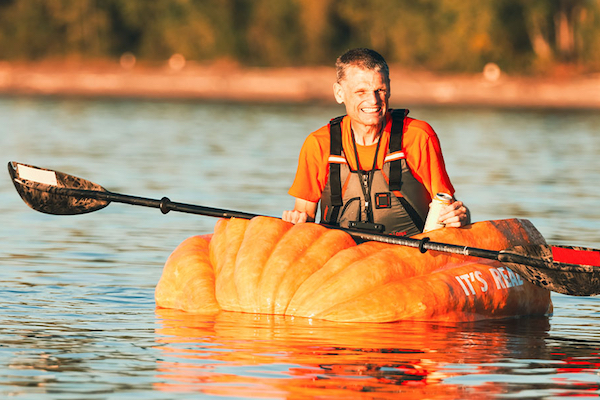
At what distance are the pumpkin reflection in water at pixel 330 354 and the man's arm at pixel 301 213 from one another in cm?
73

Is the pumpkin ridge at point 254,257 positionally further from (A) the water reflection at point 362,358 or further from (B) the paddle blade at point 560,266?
(B) the paddle blade at point 560,266

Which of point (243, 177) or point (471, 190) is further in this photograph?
point (243, 177)

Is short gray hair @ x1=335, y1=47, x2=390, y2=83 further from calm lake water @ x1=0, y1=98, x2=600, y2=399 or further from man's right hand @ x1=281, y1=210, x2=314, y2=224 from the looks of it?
calm lake water @ x1=0, y1=98, x2=600, y2=399

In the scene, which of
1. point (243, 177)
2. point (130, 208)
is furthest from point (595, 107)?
point (130, 208)

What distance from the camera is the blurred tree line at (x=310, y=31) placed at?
51.4m

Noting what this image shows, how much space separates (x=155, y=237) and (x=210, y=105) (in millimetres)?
37170

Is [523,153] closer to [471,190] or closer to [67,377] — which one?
[471,190]

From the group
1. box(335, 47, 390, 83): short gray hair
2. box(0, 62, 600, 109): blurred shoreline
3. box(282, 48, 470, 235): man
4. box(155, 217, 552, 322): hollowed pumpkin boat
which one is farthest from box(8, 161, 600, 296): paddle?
box(0, 62, 600, 109): blurred shoreline

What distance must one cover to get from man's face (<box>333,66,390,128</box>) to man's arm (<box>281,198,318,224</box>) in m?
0.68

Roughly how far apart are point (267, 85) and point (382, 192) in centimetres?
4452

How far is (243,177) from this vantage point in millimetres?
19891

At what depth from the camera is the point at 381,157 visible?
27.8 ft

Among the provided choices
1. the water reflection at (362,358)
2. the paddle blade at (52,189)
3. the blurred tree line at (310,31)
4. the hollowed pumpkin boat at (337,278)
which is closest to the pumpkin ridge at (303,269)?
the hollowed pumpkin boat at (337,278)

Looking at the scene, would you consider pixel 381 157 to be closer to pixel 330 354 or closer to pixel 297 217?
pixel 297 217
